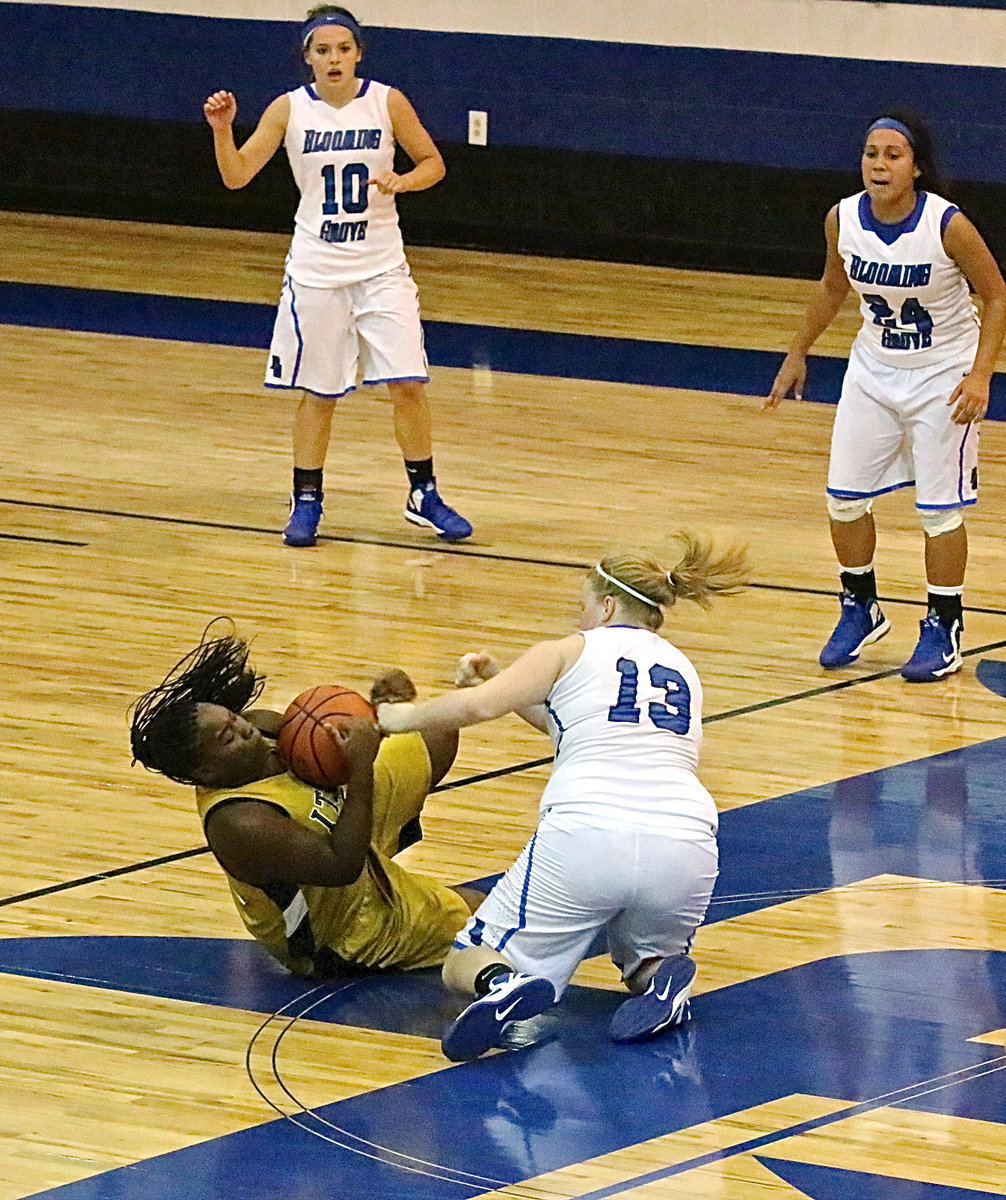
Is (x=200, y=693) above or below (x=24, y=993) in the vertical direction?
above

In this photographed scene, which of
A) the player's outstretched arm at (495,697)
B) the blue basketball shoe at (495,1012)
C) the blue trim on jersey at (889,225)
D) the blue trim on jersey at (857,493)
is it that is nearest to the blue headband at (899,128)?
the blue trim on jersey at (889,225)

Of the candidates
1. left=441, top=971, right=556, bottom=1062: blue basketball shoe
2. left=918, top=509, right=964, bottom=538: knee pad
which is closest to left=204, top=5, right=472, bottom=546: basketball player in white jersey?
left=918, top=509, right=964, bottom=538: knee pad

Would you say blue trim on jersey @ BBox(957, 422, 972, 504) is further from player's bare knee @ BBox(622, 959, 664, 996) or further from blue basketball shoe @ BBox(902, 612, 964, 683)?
player's bare knee @ BBox(622, 959, 664, 996)

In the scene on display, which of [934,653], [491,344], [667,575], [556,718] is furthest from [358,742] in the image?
[491,344]

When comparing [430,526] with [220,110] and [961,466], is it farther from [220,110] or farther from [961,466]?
[961,466]

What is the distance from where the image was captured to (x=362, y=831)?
4.20m

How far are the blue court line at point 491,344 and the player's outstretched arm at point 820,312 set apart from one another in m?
3.47

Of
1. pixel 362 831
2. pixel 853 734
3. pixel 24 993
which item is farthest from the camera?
pixel 853 734

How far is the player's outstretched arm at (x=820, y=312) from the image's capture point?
255 inches

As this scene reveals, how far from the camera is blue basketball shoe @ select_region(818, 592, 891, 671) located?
663 cm

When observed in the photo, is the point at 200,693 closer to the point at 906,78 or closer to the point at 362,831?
the point at 362,831

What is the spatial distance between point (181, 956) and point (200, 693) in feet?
1.89

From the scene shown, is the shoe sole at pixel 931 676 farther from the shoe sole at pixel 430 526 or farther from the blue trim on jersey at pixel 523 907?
the blue trim on jersey at pixel 523 907

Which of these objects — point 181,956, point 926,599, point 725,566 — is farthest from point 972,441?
point 181,956
